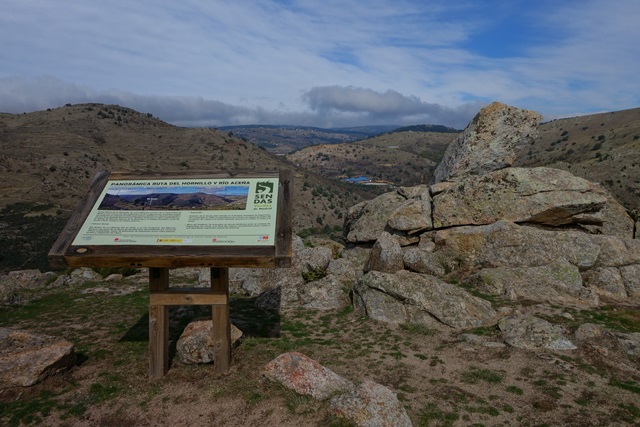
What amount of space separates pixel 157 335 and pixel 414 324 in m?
7.70

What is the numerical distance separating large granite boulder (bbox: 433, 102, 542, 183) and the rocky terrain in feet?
Result: 0.25

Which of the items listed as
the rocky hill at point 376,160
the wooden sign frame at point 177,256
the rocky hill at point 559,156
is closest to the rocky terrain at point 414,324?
the wooden sign frame at point 177,256

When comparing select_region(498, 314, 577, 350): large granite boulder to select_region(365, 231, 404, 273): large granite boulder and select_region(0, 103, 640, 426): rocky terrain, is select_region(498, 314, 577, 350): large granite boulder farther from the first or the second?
select_region(365, 231, 404, 273): large granite boulder

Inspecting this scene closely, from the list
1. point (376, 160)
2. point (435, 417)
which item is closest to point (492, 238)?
point (435, 417)

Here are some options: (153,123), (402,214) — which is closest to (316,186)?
(153,123)

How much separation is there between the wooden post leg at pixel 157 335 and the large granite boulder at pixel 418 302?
6813 millimetres

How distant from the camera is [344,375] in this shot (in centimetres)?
970

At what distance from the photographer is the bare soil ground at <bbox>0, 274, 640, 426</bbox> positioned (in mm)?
7836

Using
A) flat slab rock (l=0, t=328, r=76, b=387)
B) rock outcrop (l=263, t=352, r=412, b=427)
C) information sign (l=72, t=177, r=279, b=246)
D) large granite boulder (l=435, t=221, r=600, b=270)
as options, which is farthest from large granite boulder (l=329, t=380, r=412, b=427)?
large granite boulder (l=435, t=221, r=600, b=270)

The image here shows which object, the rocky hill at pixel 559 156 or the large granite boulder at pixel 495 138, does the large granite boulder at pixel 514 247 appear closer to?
the large granite boulder at pixel 495 138

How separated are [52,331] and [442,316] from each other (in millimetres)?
12497

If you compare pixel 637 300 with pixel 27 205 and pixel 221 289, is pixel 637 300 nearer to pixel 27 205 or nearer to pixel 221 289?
pixel 221 289

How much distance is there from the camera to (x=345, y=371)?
9.91 m

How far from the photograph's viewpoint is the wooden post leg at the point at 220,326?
9289mm
